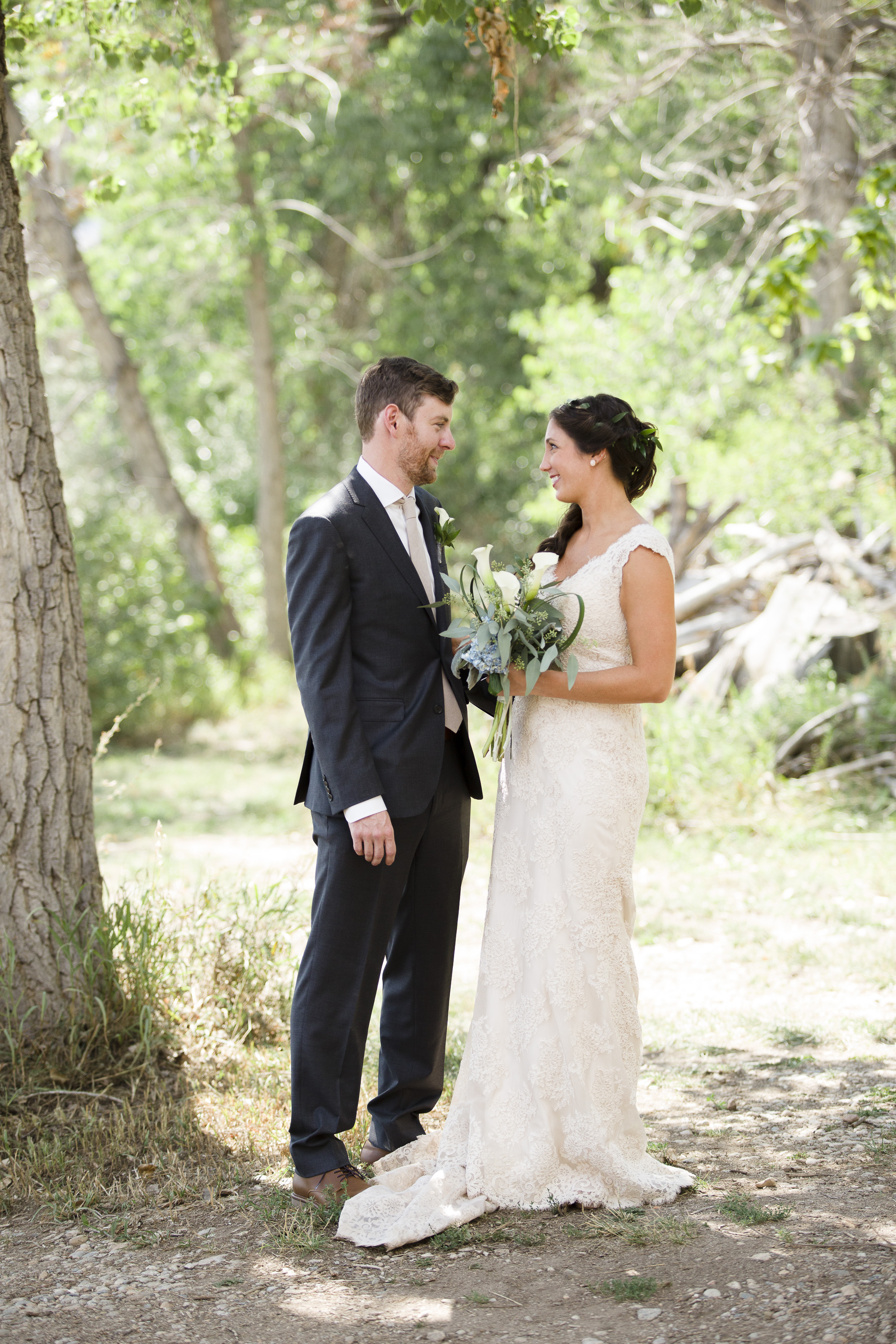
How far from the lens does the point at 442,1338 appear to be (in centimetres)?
266

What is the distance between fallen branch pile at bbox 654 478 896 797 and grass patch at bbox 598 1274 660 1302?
548cm

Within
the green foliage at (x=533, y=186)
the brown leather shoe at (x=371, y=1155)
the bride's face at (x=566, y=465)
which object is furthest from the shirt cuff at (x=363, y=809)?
the green foliage at (x=533, y=186)

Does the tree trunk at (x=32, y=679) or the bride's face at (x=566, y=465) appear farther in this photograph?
the tree trunk at (x=32, y=679)

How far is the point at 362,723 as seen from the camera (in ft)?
10.9

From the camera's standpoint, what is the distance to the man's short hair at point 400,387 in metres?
3.38

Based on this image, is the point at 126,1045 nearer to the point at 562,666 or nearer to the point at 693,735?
the point at 562,666

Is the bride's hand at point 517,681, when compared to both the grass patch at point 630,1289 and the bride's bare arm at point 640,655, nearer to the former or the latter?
the bride's bare arm at point 640,655

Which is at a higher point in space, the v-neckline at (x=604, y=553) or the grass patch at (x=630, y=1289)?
the v-neckline at (x=604, y=553)

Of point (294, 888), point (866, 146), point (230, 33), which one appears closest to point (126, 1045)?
point (294, 888)

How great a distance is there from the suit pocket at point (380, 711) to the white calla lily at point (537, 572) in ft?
1.64

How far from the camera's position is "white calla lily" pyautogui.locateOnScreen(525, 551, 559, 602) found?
321 cm

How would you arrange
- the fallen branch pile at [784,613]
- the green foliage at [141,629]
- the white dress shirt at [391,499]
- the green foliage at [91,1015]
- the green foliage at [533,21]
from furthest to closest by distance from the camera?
the green foliage at [141,629]
the fallen branch pile at [784,613]
the green foliage at [533,21]
the green foliage at [91,1015]
the white dress shirt at [391,499]

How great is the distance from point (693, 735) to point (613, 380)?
5.92 meters

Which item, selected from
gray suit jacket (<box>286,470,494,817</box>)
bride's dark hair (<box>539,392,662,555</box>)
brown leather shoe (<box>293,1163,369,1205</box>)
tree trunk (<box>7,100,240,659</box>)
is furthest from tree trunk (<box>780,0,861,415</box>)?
tree trunk (<box>7,100,240,659</box>)
